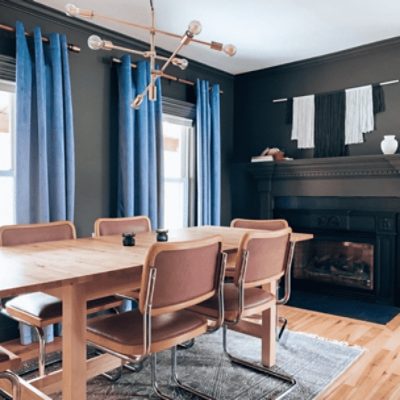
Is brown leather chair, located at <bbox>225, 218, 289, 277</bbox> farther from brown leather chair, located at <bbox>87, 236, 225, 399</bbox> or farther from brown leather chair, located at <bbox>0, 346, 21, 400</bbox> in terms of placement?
brown leather chair, located at <bbox>0, 346, 21, 400</bbox>

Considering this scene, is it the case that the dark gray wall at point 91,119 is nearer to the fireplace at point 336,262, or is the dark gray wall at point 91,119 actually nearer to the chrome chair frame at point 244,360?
the chrome chair frame at point 244,360

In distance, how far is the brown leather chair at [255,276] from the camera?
6.64 feet

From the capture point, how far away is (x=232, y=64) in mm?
4605

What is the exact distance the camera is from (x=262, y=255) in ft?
7.06

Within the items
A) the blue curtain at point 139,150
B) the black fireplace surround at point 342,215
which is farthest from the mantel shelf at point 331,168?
the blue curtain at point 139,150

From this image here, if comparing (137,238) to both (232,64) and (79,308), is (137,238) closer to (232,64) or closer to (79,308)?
(79,308)

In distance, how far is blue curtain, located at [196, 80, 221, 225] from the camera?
443cm

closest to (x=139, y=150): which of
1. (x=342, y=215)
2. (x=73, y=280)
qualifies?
(x=342, y=215)

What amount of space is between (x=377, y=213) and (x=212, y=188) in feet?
5.70

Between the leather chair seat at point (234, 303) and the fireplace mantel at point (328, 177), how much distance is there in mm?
2026

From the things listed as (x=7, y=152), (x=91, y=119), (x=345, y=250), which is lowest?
(x=345, y=250)

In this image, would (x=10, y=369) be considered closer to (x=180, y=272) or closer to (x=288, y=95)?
(x=180, y=272)

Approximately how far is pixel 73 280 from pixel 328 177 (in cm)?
333

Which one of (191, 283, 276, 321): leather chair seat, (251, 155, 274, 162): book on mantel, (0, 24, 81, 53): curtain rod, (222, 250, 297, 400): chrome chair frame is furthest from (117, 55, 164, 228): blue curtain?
(222, 250, 297, 400): chrome chair frame
